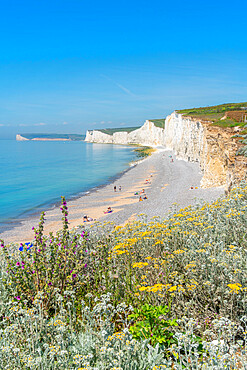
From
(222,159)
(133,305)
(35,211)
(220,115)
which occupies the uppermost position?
(220,115)

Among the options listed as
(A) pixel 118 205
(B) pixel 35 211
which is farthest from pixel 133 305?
(B) pixel 35 211

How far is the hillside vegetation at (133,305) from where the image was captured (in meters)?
2.69

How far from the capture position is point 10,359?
9.65ft

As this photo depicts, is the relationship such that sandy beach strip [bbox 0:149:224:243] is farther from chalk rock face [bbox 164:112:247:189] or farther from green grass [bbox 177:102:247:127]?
green grass [bbox 177:102:247:127]

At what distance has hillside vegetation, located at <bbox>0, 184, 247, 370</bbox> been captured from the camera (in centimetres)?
269

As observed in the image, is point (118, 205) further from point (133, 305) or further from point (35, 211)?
point (133, 305)

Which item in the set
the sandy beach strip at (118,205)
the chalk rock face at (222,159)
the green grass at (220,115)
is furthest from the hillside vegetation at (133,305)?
the green grass at (220,115)

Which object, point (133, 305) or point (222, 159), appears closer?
point (133, 305)

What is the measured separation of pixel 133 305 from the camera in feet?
15.0

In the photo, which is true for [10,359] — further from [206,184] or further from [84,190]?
[84,190]

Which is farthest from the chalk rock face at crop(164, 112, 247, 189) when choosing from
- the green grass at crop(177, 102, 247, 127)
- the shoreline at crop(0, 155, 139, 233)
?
the shoreline at crop(0, 155, 139, 233)

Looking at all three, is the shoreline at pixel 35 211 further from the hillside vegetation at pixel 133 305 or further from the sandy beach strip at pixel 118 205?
the hillside vegetation at pixel 133 305

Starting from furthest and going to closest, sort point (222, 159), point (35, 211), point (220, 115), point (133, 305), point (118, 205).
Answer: point (220, 115), point (35, 211), point (118, 205), point (222, 159), point (133, 305)

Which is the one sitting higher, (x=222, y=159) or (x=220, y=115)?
(x=220, y=115)
